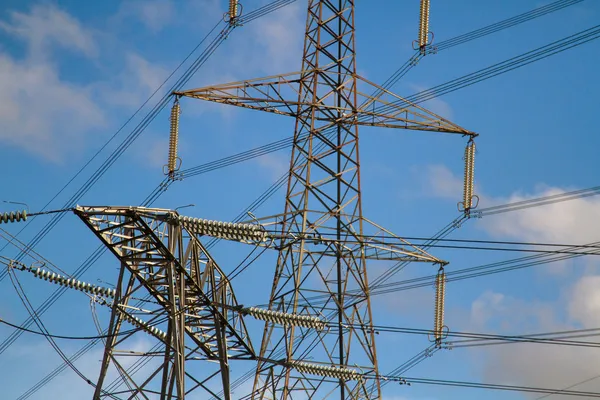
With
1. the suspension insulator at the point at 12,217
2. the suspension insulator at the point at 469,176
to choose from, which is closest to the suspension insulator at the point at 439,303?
the suspension insulator at the point at 469,176

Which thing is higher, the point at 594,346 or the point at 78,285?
the point at 78,285

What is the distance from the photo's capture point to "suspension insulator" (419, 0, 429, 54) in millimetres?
58062

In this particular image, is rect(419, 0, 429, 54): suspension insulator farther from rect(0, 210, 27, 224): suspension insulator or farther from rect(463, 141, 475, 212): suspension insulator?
rect(0, 210, 27, 224): suspension insulator

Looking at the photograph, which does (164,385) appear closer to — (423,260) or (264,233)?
(264,233)

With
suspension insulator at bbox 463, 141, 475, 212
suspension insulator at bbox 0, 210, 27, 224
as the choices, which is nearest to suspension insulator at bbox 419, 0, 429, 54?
suspension insulator at bbox 463, 141, 475, 212

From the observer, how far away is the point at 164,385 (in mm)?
46656

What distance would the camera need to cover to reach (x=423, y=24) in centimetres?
5816

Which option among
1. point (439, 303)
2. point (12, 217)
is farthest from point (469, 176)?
point (12, 217)

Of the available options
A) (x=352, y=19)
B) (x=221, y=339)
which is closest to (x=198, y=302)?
(x=221, y=339)

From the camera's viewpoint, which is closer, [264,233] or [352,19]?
[264,233]

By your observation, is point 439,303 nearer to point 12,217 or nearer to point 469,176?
point 469,176

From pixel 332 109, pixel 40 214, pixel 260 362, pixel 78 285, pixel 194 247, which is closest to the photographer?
pixel 40 214

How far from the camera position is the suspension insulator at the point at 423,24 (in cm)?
5806

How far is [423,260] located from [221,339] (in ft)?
36.4
